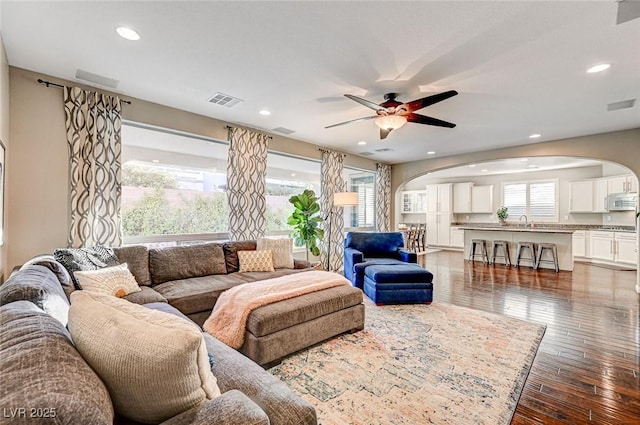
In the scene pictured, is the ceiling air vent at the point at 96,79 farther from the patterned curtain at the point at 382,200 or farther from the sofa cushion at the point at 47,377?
the patterned curtain at the point at 382,200

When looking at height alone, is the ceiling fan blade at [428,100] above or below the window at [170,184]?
above

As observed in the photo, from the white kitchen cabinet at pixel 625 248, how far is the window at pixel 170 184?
8796 millimetres

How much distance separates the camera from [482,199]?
32.5ft

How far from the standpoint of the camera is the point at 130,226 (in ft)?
13.2

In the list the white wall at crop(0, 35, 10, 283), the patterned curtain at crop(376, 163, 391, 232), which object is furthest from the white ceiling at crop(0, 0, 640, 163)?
the patterned curtain at crop(376, 163, 391, 232)

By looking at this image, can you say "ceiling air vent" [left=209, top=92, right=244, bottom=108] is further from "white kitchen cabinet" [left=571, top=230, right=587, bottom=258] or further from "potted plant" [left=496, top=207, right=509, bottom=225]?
"white kitchen cabinet" [left=571, top=230, right=587, bottom=258]

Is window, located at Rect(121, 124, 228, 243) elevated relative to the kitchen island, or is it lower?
elevated

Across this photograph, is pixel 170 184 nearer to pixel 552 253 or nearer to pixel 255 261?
pixel 255 261

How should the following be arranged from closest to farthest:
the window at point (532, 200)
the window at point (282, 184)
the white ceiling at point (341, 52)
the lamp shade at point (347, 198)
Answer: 1. the white ceiling at point (341, 52)
2. the lamp shade at point (347, 198)
3. the window at point (282, 184)
4. the window at point (532, 200)

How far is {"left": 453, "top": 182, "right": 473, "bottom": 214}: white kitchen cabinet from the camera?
33.1ft

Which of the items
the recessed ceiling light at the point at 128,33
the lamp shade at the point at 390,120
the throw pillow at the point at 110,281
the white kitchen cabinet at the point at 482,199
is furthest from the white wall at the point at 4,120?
the white kitchen cabinet at the point at 482,199

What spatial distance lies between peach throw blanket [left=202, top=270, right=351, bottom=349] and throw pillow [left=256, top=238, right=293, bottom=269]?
1026 millimetres

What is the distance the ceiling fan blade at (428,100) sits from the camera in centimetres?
285

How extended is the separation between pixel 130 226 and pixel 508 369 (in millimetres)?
4634
